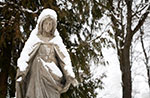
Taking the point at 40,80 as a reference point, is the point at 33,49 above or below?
above

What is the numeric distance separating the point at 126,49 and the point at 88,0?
3569mm

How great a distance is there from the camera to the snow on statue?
151 inches

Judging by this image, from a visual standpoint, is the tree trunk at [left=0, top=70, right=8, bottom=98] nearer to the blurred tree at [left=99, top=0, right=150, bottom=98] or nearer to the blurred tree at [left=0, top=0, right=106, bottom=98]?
the blurred tree at [left=0, top=0, right=106, bottom=98]

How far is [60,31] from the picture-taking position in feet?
30.0

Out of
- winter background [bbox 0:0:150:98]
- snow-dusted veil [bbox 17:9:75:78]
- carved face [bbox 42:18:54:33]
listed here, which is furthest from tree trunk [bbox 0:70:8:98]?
winter background [bbox 0:0:150:98]

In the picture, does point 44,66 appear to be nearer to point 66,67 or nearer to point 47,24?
point 66,67

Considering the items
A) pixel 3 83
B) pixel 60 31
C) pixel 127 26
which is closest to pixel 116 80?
pixel 127 26

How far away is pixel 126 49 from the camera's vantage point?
12.0 metres

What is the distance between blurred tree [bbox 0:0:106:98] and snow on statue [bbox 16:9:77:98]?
3.31m

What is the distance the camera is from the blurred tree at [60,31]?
26.4 ft

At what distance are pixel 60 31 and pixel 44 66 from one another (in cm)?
531

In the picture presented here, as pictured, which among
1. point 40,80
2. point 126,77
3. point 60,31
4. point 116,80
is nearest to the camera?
point 40,80

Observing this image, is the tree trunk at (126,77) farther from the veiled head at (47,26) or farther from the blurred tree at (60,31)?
the veiled head at (47,26)

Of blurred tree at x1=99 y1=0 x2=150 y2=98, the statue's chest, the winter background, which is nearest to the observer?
the statue's chest
